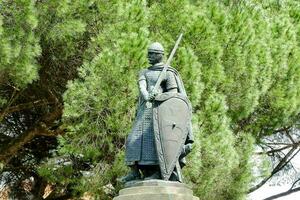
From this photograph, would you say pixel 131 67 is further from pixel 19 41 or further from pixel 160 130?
pixel 160 130

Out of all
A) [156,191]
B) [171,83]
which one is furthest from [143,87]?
[156,191]

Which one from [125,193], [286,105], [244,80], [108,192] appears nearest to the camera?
[125,193]

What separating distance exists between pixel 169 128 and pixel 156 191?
73 centimetres

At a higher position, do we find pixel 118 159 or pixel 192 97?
pixel 192 97

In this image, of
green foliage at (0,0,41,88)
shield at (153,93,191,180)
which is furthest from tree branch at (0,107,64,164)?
shield at (153,93,191,180)

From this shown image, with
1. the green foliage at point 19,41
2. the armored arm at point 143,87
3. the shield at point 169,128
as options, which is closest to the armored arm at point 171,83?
the shield at point 169,128

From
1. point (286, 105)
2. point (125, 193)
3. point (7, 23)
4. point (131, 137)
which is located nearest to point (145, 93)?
point (131, 137)

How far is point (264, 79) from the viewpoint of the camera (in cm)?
1189

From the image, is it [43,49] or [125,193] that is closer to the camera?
[125,193]

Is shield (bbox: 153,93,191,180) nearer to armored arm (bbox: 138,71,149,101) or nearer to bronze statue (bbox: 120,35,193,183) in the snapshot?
bronze statue (bbox: 120,35,193,183)

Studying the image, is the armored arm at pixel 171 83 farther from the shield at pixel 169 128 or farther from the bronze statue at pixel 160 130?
the shield at pixel 169 128

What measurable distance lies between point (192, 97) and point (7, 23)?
3353mm

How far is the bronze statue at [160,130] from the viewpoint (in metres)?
6.50

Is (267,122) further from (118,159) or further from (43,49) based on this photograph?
(43,49)
